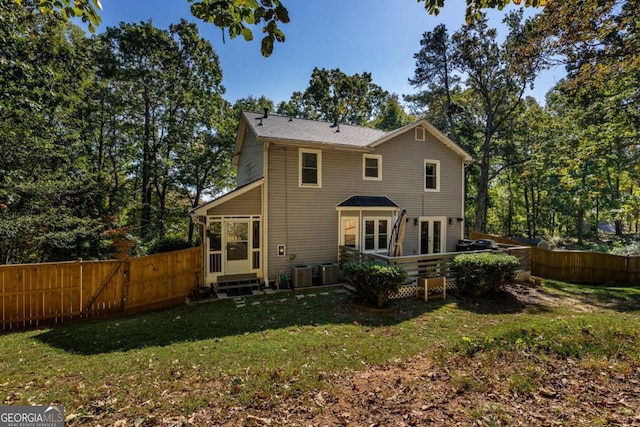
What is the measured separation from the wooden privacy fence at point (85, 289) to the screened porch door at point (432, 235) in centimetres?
1052

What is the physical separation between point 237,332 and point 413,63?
2320 centimetres

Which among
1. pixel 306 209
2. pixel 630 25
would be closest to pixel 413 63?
pixel 630 25

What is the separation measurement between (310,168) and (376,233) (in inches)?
159

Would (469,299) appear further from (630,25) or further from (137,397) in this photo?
(630,25)

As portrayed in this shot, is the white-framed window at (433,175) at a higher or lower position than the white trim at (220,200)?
higher

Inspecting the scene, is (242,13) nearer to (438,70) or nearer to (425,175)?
(425,175)

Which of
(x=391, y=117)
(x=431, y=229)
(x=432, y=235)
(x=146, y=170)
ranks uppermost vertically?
(x=391, y=117)

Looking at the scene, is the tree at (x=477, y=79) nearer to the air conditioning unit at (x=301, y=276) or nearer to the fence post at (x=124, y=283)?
the air conditioning unit at (x=301, y=276)

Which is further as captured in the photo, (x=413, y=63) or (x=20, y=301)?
(x=413, y=63)

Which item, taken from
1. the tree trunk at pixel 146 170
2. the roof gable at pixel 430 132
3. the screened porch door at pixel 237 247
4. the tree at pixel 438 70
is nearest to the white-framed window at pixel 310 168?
the roof gable at pixel 430 132

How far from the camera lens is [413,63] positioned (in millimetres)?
22359

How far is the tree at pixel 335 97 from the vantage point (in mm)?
27856

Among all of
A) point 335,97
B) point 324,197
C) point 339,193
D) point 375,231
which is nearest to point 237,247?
point 324,197

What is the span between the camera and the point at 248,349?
5.43 m
